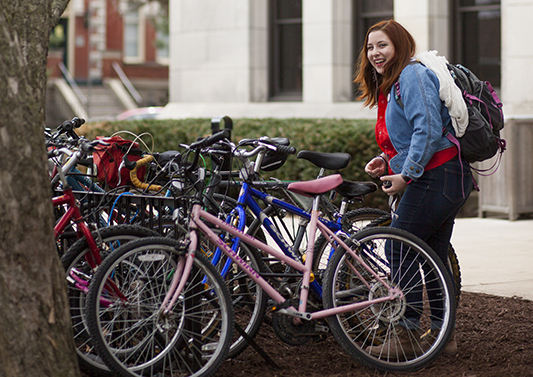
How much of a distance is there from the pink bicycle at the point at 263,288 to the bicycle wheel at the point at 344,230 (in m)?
0.22

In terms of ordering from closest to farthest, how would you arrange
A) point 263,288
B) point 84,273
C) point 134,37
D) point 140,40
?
point 84,273 → point 263,288 → point 140,40 → point 134,37

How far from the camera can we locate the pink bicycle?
399 centimetres

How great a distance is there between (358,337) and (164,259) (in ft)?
4.18

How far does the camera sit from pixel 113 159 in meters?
5.25

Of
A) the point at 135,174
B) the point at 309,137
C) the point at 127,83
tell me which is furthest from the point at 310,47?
the point at 127,83

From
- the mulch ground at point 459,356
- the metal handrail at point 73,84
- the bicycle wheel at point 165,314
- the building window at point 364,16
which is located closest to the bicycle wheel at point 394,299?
the mulch ground at point 459,356

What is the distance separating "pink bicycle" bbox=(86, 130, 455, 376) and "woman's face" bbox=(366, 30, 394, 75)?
71cm

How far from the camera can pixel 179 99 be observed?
591 inches

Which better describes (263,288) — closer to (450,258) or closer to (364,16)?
(450,258)

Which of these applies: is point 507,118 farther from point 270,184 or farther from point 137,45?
point 137,45

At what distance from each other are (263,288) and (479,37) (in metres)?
9.01

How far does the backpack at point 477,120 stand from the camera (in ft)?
14.6

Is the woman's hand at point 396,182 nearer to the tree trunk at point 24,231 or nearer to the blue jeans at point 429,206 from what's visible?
the blue jeans at point 429,206

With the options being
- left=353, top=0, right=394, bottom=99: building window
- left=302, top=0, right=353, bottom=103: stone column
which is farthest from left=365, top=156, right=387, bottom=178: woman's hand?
left=353, top=0, right=394, bottom=99: building window
